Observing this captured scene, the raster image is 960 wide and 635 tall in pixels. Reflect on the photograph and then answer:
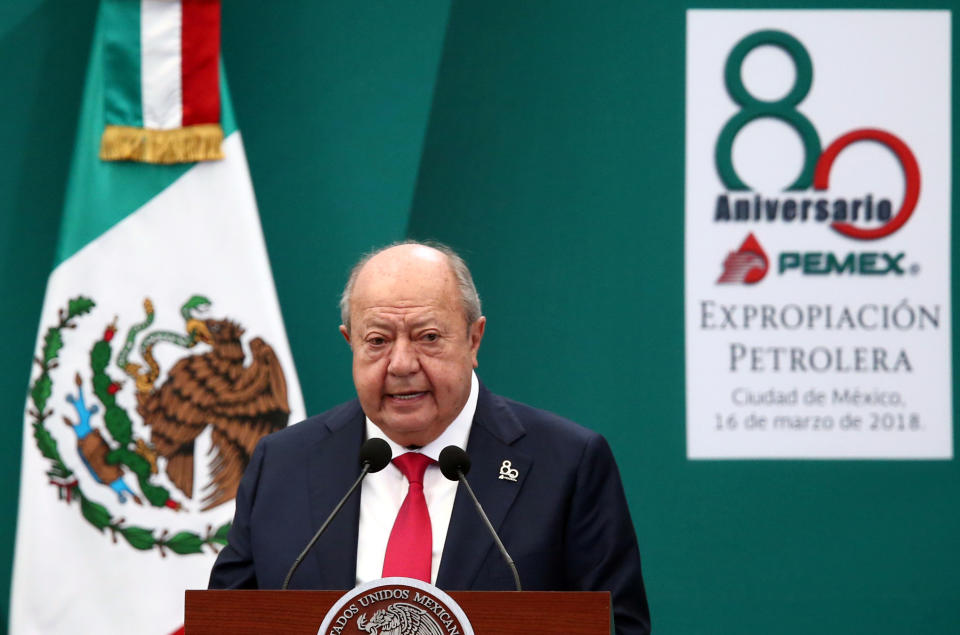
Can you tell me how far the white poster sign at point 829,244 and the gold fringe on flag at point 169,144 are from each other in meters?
1.60

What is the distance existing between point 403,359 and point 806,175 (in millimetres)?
2049

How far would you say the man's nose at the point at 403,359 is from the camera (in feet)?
6.11

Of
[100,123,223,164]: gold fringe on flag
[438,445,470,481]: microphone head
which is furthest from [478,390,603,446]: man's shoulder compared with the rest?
[100,123,223,164]: gold fringe on flag

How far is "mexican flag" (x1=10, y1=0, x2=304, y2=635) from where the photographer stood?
3.13 meters

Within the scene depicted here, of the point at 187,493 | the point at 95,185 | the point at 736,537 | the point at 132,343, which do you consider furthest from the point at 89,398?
the point at 736,537

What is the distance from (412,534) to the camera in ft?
6.10

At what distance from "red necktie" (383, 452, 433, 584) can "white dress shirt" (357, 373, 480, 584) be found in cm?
2

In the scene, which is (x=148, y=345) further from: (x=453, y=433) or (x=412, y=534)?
(x=412, y=534)

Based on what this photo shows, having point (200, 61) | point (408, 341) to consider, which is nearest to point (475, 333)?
point (408, 341)

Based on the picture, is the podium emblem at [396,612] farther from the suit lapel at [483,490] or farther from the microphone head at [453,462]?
the suit lapel at [483,490]

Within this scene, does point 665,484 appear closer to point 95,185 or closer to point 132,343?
point 132,343

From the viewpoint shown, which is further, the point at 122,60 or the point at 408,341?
the point at 122,60

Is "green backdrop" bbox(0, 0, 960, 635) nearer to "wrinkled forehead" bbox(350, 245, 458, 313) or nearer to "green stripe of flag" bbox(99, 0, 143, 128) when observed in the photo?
"green stripe of flag" bbox(99, 0, 143, 128)

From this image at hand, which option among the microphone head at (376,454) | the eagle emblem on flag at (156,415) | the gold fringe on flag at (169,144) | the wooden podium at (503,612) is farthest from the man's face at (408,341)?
the gold fringe on flag at (169,144)
